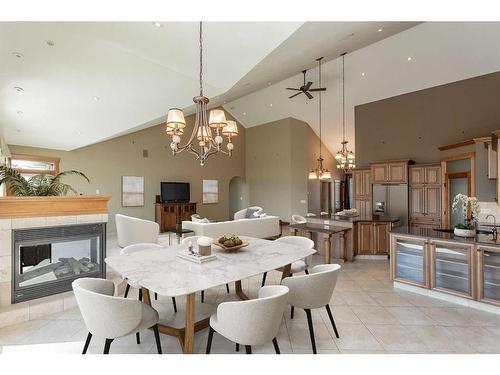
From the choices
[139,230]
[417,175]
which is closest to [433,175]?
[417,175]

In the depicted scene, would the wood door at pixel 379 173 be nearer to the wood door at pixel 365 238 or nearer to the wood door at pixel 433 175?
the wood door at pixel 433 175

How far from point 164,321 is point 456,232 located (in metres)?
3.76

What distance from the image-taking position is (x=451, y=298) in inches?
127

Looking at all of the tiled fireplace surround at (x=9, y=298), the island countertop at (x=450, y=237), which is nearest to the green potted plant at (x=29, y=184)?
the tiled fireplace surround at (x=9, y=298)

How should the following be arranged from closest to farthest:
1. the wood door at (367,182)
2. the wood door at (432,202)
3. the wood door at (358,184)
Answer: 1. the wood door at (432,202)
2. the wood door at (367,182)
3. the wood door at (358,184)

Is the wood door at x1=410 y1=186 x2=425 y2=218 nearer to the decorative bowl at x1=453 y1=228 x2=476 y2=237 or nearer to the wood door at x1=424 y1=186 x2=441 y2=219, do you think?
the wood door at x1=424 y1=186 x2=441 y2=219

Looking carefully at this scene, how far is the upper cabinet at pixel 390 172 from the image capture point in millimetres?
6453

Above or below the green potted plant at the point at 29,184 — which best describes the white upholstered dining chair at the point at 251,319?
below

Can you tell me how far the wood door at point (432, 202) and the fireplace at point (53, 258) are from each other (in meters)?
6.88

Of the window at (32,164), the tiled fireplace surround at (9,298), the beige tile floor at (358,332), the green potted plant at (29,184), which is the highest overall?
the window at (32,164)

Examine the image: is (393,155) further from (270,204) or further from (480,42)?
(270,204)

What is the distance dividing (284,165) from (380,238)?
557cm

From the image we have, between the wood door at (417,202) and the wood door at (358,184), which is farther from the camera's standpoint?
the wood door at (358,184)
